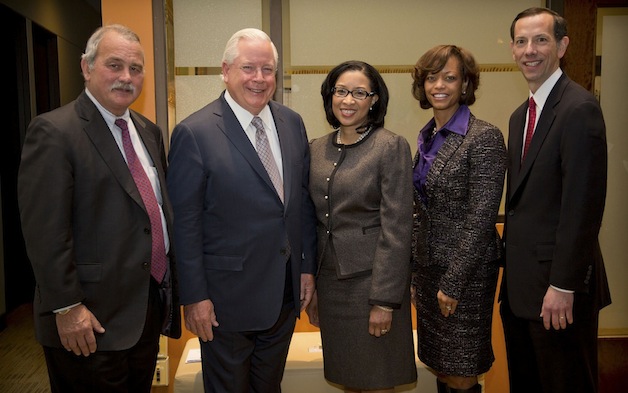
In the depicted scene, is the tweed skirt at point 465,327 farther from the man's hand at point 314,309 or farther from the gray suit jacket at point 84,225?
the gray suit jacket at point 84,225

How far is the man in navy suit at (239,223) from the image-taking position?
1997 millimetres

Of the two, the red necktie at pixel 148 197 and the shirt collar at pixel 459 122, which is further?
the shirt collar at pixel 459 122

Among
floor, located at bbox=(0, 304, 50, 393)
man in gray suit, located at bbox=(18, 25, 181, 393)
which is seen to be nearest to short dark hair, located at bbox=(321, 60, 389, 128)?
man in gray suit, located at bbox=(18, 25, 181, 393)

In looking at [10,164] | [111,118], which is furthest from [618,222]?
[10,164]

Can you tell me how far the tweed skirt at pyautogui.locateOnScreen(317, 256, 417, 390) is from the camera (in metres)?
2.13

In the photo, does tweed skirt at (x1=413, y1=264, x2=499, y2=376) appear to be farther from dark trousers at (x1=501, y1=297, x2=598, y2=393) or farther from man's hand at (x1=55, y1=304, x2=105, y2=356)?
man's hand at (x1=55, y1=304, x2=105, y2=356)

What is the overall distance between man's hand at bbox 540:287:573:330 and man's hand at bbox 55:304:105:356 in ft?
5.02

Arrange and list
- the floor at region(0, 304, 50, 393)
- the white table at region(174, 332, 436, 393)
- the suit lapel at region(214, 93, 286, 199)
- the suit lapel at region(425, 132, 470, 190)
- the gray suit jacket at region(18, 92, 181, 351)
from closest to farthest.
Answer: the gray suit jacket at region(18, 92, 181, 351), the suit lapel at region(214, 93, 286, 199), the suit lapel at region(425, 132, 470, 190), the white table at region(174, 332, 436, 393), the floor at region(0, 304, 50, 393)

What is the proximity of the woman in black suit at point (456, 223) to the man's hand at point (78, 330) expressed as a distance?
4.11 ft

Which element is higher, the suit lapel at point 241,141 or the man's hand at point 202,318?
the suit lapel at point 241,141

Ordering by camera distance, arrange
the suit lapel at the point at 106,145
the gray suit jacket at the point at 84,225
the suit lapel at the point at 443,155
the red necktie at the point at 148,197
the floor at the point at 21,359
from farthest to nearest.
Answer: the floor at the point at 21,359, the suit lapel at the point at 443,155, the red necktie at the point at 148,197, the suit lapel at the point at 106,145, the gray suit jacket at the point at 84,225

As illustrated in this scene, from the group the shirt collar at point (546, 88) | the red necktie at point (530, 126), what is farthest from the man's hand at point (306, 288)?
the shirt collar at point (546, 88)


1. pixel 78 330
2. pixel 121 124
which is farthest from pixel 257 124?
pixel 78 330

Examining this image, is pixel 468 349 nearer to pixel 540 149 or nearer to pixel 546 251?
pixel 546 251
